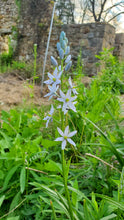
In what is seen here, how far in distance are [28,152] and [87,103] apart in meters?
1.15

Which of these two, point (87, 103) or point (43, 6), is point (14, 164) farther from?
point (43, 6)

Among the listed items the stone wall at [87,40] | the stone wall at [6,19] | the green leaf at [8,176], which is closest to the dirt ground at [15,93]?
the stone wall at [87,40]

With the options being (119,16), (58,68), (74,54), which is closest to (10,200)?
(58,68)

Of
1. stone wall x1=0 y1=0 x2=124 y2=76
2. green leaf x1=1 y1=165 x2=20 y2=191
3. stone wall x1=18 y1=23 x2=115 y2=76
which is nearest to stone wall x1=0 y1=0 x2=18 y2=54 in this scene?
stone wall x1=0 y1=0 x2=124 y2=76

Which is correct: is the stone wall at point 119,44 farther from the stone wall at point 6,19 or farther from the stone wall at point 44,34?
the stone wall at point 6,19

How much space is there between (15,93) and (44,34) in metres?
2.95

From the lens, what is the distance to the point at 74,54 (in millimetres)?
5906

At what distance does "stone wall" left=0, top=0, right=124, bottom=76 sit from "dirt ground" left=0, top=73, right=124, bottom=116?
3.43 feet

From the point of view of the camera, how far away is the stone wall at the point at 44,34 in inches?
218

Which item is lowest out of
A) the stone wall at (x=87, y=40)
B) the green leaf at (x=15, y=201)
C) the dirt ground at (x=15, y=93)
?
the green leaf at (x=15, y=201)

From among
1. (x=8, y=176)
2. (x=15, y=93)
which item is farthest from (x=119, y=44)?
(x=8, y=176)

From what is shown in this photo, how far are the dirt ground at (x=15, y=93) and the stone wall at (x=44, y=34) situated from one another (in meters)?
1.05

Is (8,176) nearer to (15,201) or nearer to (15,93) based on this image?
(15,201)

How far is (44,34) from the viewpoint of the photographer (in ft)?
20.8
